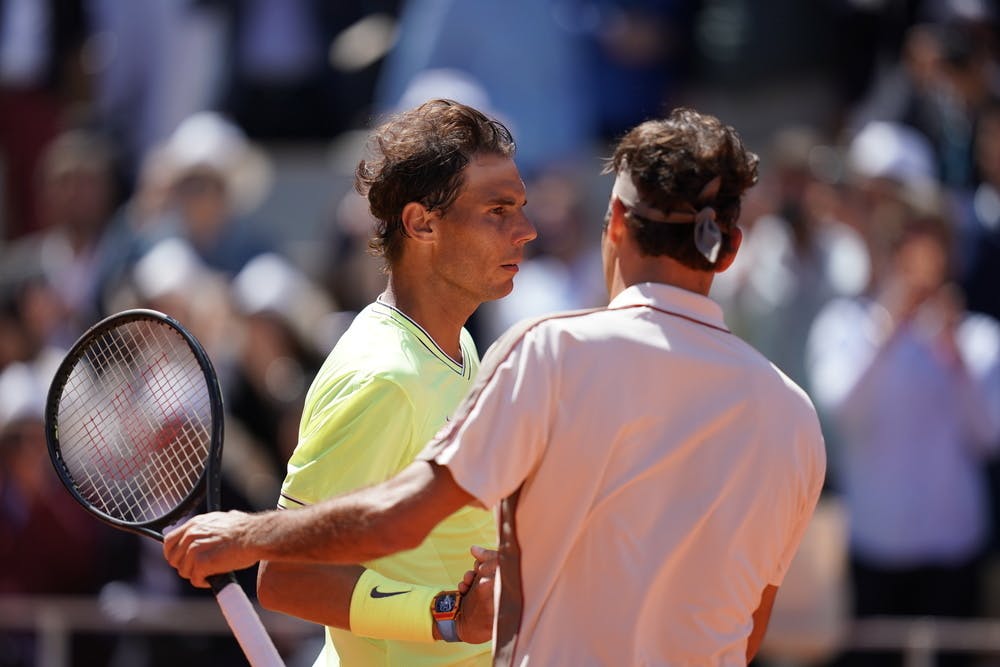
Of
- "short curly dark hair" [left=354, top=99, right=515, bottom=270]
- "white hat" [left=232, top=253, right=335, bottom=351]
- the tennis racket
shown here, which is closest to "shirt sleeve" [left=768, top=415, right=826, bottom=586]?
"short curly dark hair" [left=354, top=99, right=515, bottom=270]

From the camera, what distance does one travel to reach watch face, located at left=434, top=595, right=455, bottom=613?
3270mm

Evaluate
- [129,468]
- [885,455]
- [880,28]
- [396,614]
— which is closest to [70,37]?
[880,28]

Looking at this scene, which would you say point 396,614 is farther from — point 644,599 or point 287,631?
point 287,631

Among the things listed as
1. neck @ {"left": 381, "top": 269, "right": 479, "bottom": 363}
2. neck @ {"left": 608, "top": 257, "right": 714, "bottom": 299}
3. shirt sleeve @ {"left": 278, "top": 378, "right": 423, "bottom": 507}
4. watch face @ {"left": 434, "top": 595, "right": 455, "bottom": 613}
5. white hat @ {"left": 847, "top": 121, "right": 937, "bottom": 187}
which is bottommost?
white hat @ {"left": 847, "top": 121, "right": 937, "bottom": 187}

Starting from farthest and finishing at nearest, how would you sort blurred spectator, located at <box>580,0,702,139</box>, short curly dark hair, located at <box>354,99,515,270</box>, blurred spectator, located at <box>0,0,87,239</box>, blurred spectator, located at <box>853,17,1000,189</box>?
blurred spectator, located at <box>0,0,87,239</box>, blurred spectator, located at <box>580,0,702,139</box>, blurred spectator, located at <box>853,17,1000,189</box>, short curly dark hair, located at <box>354,99,515,270</box>

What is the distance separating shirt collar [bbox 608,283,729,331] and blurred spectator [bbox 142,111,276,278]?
502cm

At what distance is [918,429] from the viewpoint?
257 inches

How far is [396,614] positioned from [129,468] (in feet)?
3.08

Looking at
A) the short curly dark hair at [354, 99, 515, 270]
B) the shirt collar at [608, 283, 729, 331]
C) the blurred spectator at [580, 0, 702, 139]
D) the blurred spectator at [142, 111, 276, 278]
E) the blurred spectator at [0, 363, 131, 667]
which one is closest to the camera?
the shirt collar at [608, 283, 729, 331]

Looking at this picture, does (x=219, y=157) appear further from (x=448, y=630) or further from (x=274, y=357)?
(x=448, y=630)

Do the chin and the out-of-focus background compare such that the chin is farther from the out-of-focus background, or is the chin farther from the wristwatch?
the out-of-focus background

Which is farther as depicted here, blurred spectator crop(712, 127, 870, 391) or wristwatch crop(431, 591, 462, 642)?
blurred spectator crop(712, 127, 870, 391)

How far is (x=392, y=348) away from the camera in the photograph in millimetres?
3422

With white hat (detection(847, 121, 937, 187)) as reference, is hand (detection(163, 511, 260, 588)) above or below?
above
